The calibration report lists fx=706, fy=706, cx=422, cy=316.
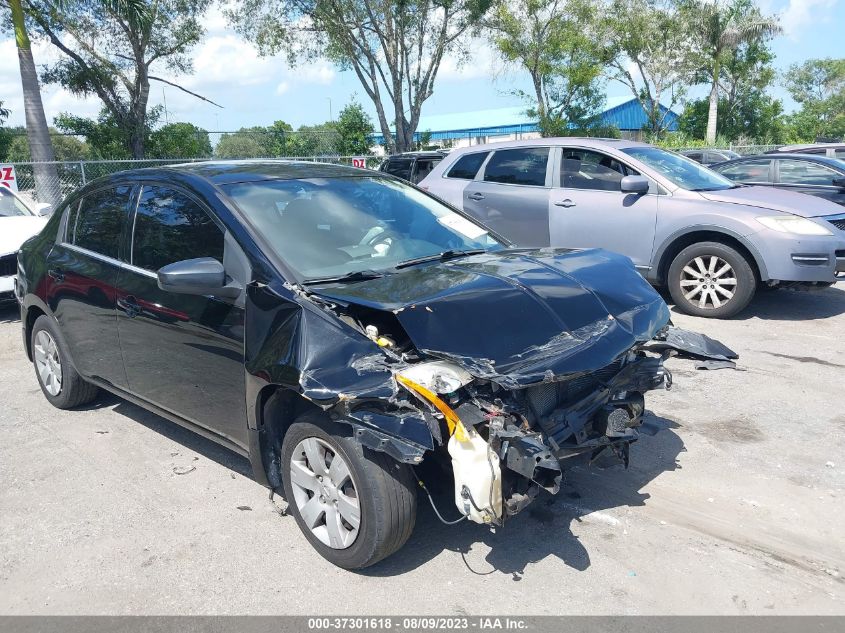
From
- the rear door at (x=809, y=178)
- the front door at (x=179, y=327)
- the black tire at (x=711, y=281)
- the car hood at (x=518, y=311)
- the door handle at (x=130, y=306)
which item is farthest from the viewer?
the rear door at (x=809, y=178)

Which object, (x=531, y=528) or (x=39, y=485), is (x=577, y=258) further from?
(x=39, y=485)

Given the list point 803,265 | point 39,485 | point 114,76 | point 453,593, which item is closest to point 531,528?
point 453,593

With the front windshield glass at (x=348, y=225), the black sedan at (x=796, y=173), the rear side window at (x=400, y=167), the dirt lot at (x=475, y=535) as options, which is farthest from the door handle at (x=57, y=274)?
the black sedan at (x=796, y=173)

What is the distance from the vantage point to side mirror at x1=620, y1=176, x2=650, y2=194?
7.43 meters

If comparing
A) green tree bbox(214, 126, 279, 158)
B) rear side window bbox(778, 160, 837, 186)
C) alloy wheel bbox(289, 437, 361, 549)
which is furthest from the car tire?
green tree bbox(214, 126, 279, 158)

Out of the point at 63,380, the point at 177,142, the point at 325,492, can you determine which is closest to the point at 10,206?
the point at 63,380

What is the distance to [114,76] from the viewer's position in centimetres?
2509

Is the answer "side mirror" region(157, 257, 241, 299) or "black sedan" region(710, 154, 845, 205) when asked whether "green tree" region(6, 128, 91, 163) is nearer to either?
"black sedan" region(710, 154, 845, 205)

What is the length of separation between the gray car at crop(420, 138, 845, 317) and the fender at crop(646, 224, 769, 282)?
1cm

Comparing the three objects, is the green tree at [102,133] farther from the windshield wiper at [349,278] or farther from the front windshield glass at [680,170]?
the windshield wiper at [349,278]

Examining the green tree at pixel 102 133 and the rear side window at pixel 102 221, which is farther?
the green tree at pixel 102 133

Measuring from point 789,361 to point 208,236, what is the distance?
4968 millimetres

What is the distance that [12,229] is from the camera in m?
8.92

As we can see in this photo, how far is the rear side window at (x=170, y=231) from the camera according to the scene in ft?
12.6
